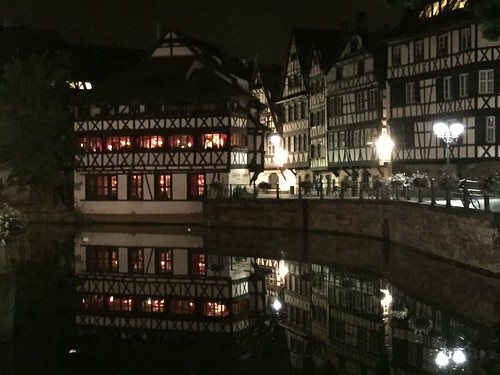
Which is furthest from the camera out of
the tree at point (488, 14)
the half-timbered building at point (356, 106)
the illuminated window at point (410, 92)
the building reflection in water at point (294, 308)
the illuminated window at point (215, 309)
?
the half-timbered building at point (356, 106)

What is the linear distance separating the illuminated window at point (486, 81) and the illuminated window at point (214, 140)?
642 inches

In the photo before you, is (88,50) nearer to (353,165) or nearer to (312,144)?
(312,144)

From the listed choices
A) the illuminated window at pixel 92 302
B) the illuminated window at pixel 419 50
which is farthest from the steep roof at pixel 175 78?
the illuminated window at pixel 92 302

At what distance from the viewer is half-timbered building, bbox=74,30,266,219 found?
50.3 m

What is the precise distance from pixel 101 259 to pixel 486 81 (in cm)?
2150

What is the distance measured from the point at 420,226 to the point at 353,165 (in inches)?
773

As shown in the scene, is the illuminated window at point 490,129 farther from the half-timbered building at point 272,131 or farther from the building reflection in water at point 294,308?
the half-timbered building at point 272,131

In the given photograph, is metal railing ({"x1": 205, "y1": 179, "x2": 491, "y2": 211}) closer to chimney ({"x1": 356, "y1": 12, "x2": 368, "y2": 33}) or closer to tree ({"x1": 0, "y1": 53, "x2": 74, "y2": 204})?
tree ({"x1": 0, "y1": 53, "x2": 74, "y2": 204})

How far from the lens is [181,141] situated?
50812 millimetres

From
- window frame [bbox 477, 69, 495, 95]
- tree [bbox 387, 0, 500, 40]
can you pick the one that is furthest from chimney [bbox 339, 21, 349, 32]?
tree [bbox 387, 0, 500, 40]

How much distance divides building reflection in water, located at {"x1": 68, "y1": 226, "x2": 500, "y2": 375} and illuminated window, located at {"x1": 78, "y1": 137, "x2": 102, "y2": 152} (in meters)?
17.1

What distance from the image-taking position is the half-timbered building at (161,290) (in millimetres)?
19656

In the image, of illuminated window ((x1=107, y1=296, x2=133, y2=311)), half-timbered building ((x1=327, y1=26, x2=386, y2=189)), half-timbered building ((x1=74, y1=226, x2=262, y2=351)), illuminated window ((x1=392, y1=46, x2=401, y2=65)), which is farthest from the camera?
half-timbered building ((x1=327, y1=26, x2=386, y2=189))

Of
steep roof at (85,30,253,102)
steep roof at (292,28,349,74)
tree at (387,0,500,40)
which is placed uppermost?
steep roof at (292,28,349,74)
